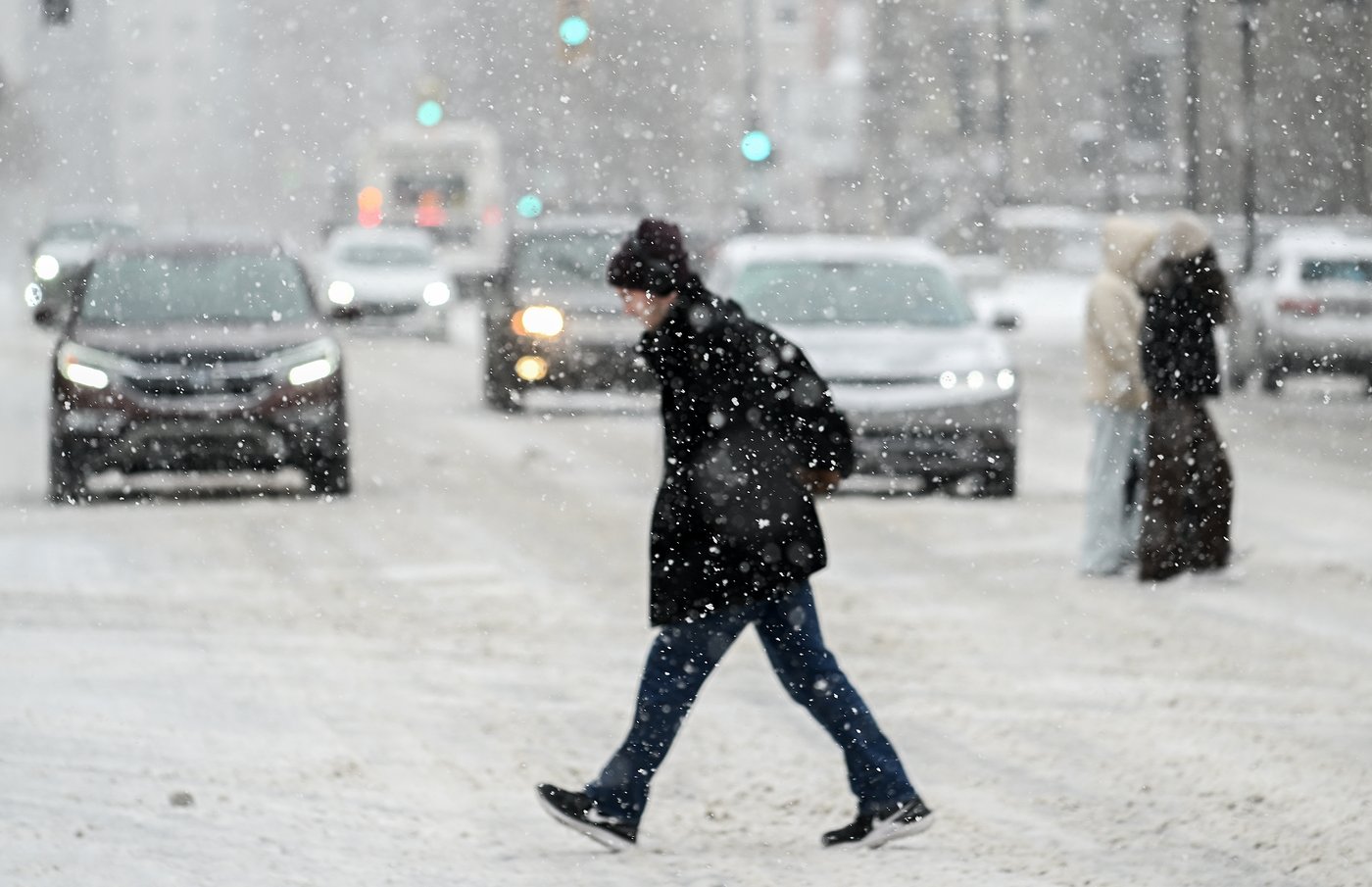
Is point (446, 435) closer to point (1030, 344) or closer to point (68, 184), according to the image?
point (1030, 344)

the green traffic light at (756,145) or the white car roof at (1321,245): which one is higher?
the green traffic light at (756,145)

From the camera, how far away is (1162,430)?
1141 cm

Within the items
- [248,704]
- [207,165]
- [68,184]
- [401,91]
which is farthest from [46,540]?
[68,184]

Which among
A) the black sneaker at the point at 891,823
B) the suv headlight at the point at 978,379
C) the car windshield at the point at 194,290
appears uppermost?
the car windshield at the point at 194,290

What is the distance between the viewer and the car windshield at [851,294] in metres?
15.5

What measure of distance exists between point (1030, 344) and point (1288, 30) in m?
13.4

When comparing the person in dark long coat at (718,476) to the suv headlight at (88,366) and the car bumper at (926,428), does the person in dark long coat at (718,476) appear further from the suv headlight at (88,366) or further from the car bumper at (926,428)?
the suv headlight at (88,366)

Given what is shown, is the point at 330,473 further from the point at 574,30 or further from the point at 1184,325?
the point at 574,30

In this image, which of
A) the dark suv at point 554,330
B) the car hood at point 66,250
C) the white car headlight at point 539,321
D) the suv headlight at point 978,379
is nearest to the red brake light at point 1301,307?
the dark suv at point 554,330

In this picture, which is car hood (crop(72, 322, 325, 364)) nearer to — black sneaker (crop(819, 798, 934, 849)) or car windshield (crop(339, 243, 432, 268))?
black sneaker (crop(819, 798, 934, 849))

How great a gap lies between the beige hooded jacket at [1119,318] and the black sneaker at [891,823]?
5.47m

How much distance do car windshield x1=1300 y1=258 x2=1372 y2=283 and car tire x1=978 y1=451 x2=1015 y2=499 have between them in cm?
1022

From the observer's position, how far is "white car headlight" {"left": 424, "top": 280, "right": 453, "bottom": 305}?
3494cm

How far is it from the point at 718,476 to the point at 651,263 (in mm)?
527
